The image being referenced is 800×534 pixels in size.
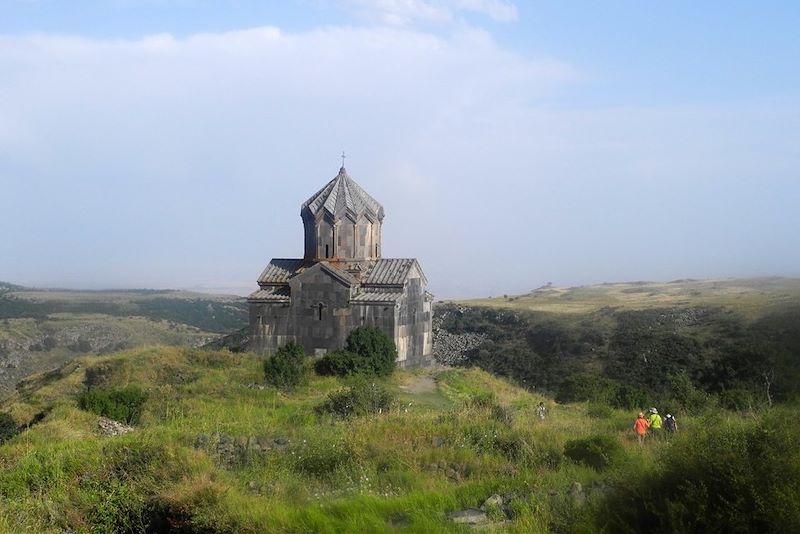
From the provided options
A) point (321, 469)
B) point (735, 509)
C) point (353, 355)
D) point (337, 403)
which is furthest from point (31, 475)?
point (353, 355)

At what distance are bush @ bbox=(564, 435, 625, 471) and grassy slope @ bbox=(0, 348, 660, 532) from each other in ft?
0.60

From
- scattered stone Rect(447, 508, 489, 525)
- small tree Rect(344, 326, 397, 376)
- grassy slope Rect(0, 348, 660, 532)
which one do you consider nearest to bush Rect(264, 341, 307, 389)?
small tree Rect(344, 326, 397, 376)

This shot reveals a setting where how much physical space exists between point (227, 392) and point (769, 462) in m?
11.2

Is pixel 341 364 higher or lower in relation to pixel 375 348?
lower

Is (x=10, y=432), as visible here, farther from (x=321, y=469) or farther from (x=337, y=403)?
(x=321, y=469)

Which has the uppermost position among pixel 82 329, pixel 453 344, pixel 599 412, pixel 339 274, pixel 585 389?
pixel 339 274

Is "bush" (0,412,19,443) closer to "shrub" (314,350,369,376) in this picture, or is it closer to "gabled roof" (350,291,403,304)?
"shrub" (314,350,369,376)

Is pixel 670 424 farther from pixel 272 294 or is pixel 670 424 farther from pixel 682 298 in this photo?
pixel 682 298

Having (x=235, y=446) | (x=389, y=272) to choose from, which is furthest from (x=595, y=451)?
(x=389, y=272)

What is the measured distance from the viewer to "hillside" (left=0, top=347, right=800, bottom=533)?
422 cm

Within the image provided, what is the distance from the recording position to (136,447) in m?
7.48

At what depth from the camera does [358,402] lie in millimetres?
11398

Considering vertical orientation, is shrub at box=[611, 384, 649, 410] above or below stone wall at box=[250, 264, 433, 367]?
below

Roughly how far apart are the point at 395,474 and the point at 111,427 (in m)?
6.64
